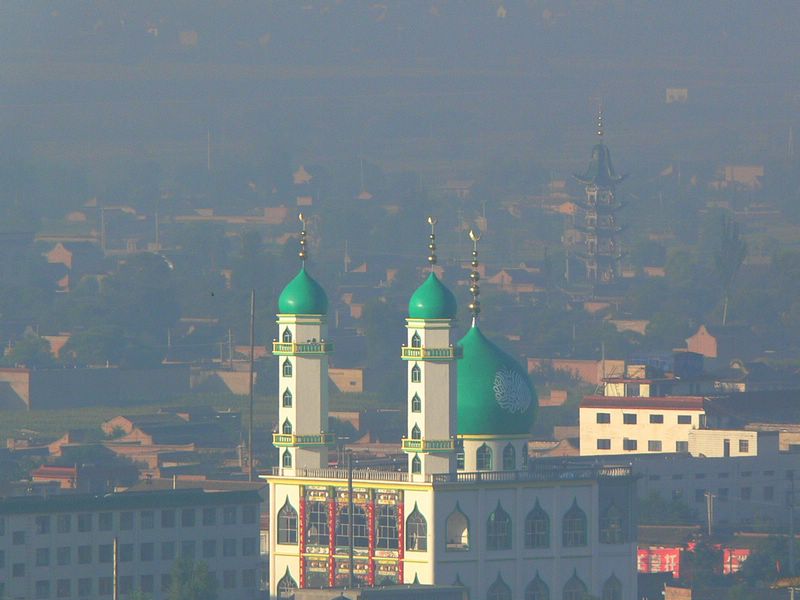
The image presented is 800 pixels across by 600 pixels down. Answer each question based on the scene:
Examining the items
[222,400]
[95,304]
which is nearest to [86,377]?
[222,400]

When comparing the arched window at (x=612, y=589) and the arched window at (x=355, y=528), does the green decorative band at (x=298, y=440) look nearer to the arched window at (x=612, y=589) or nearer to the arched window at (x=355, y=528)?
the arched window at (x=355, y=528)

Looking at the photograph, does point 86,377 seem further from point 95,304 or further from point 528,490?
point 528,490

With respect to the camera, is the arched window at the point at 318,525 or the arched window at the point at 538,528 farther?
the arched window at the point at 318,525

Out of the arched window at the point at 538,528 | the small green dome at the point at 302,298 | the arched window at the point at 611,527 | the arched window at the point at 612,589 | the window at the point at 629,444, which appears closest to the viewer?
the arched window at the point at 538,528

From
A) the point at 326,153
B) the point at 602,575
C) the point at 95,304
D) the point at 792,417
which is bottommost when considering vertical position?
the point at 602,575

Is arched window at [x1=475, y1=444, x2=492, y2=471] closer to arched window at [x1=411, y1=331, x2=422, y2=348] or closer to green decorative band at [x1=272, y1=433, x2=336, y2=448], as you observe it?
arched window at [x1=411, y1=331, x2=422, y2=348]

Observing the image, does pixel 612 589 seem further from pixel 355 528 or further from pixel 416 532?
pixel 355 528

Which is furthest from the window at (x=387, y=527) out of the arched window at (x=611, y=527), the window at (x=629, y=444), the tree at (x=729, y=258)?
the tree at (x=729, y=258)
